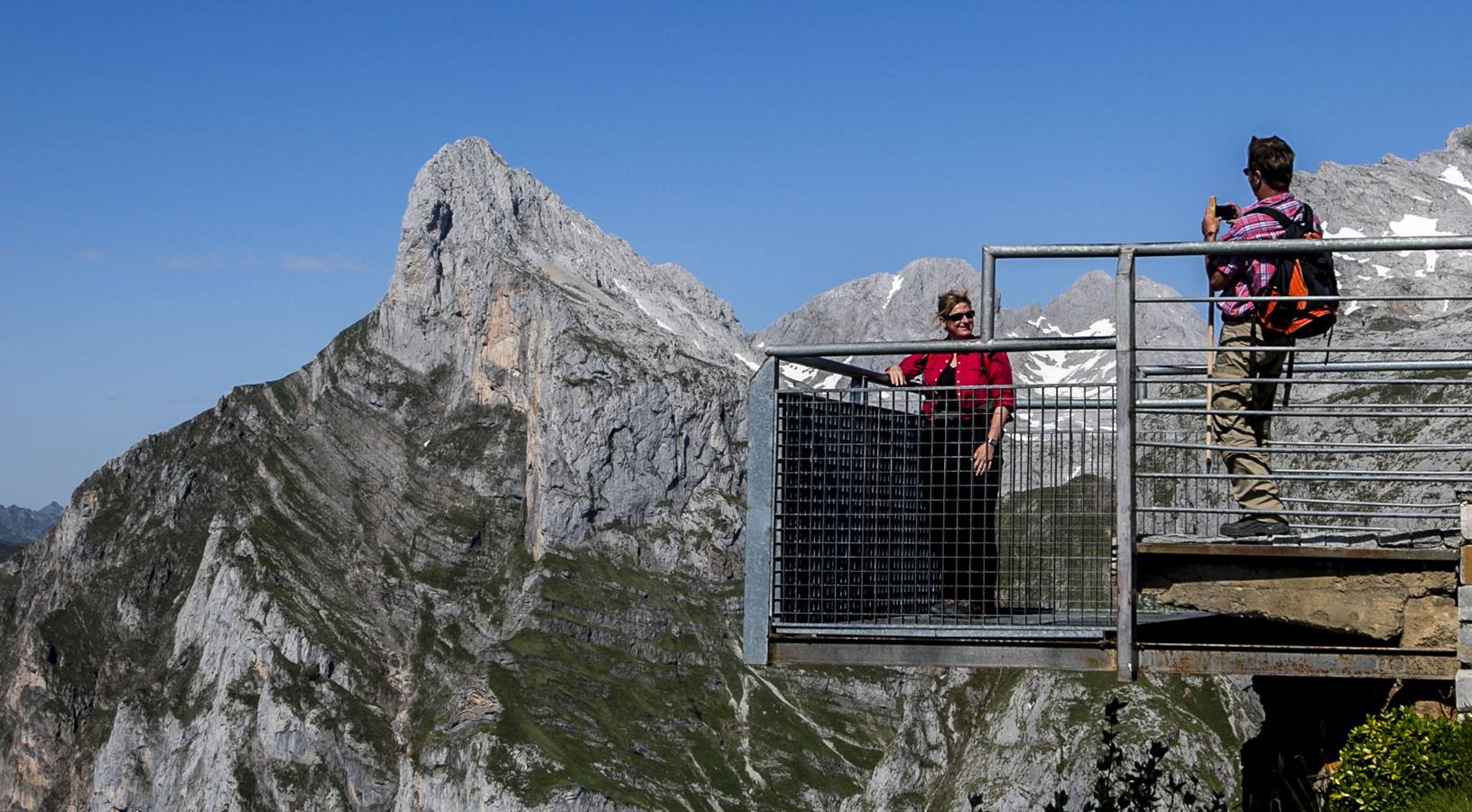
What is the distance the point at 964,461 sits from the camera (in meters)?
13.2

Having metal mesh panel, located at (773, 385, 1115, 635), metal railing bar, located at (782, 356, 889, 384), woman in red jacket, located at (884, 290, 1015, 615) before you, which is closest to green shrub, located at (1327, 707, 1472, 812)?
metal mesh panel, located at (773, 385, 1115, 635)

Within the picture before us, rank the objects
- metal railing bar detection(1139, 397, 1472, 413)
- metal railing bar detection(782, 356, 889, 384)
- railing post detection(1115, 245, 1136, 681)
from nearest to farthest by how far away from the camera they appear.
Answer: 1. railing post detection(1115, 245, 1136, 681)
2. metal railing bar detection(1139, 397, 1472, 413)
3. metal railing bar detection(782, 356, 889, 384)

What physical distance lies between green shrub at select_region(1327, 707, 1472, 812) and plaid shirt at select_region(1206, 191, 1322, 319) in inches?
136

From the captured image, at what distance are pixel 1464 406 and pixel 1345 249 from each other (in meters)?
1.40

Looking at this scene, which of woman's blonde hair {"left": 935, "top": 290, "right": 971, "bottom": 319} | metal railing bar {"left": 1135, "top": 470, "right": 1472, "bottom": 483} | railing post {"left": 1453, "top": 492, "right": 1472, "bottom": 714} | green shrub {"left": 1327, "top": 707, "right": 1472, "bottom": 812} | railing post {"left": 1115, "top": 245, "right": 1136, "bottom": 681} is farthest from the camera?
woman's blonde hair {"left": 935, "top": 290, "right": 971, "bottom": 319}

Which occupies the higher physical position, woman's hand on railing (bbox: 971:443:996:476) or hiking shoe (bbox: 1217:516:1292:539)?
woman's hand on railing (bbox: 971:443:996:476)

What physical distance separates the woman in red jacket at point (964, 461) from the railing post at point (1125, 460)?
120 cm

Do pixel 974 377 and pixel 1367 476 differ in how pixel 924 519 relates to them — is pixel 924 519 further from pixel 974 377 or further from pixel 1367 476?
pixel 1367 476

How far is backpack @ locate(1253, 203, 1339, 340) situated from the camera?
1285 cm

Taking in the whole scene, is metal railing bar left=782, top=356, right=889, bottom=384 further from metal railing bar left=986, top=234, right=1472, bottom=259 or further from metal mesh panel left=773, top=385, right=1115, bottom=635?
metal railing bar left=986, top=234, right=1472, bottom=259

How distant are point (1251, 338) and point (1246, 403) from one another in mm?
527

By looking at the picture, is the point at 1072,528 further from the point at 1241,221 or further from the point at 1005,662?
the point at 1241,221

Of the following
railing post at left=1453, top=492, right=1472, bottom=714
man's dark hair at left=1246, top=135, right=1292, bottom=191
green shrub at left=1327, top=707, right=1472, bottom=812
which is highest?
man's dark hair at left=1246, top=135, right=1292, bottom=191

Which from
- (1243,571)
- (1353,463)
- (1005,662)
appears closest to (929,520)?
(1005,662)
